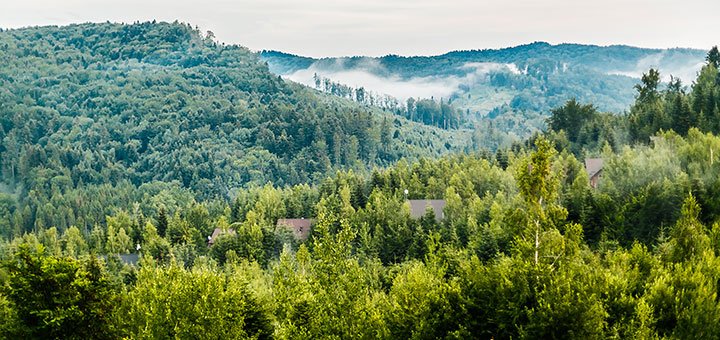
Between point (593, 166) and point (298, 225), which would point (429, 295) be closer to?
point (593, 166)

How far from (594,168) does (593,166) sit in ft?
2.24

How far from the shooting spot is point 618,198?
239 feet

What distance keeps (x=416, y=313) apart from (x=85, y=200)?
17084 cm

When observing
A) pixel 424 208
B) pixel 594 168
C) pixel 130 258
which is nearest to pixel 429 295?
pixel 424 208

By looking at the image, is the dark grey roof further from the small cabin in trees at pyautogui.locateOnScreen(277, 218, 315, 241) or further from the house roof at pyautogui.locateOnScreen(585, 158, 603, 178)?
the house roof at pyautogui.locateOnScreen(585, 158, 603, 178)

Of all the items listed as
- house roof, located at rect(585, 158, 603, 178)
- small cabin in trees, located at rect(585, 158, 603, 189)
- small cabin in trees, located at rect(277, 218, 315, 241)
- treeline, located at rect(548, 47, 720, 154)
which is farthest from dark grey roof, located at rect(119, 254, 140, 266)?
treeline, located at rect(548, 47, 720, 154)

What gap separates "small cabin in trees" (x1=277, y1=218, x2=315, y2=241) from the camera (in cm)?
9869

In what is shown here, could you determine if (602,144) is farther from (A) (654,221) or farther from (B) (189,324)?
(B) (189,324)

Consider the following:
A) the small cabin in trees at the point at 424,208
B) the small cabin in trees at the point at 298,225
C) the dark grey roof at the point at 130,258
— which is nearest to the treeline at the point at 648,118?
the small cabin in trees at the point at 424,208

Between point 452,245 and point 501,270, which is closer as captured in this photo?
point 501,270

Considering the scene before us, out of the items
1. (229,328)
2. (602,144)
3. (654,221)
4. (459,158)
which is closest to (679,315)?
(229,328)

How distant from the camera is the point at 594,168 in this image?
9819 centimetres

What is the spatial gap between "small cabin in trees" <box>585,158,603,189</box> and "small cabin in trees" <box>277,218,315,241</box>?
124ft

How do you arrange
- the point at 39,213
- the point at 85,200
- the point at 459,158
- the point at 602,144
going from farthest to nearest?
1. the point at 85,200
2. the point at 39,213
3. the point at 459,158
4. the point at 602,144
